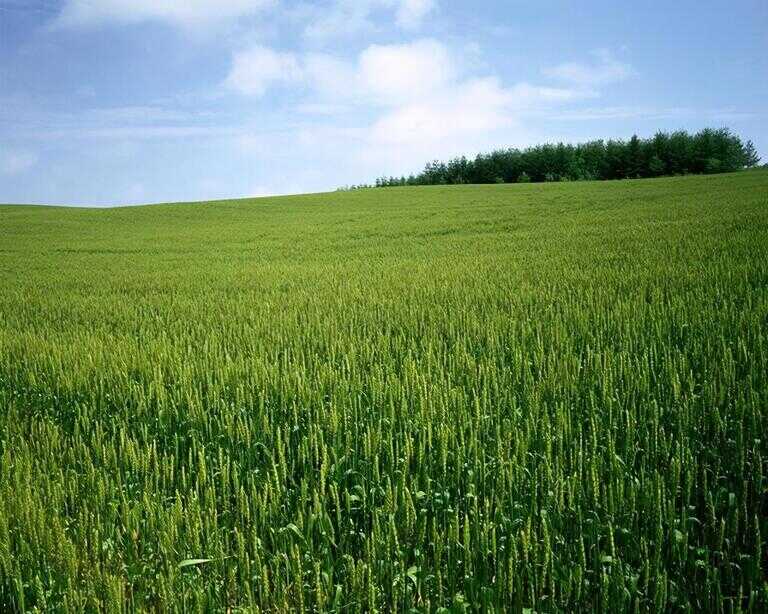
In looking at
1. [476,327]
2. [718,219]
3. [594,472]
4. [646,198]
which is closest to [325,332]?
[476,327]

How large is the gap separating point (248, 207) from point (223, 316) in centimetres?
3784

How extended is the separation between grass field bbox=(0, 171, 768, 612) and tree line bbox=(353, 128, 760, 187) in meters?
75.2

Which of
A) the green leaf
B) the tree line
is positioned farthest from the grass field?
the tree line

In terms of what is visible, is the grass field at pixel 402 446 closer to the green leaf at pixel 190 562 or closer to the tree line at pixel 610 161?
the green leaf at pixel 190 562

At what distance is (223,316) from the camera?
8.79 m

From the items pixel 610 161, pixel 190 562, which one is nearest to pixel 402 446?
pixel 190 562

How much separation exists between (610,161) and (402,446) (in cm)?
8802

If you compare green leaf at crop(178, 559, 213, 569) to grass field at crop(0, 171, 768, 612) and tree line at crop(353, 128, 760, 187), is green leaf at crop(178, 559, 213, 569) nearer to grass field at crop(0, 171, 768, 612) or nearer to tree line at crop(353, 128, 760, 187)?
grass field at crop(0, 171, 768, 612)

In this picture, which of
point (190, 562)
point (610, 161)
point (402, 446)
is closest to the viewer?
point (190, 562)

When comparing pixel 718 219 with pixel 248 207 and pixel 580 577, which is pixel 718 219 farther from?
pixel 248 207

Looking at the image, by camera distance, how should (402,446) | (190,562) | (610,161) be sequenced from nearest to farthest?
(190,562) → (402,446) → (610,161)

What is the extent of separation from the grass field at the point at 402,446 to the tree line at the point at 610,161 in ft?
247

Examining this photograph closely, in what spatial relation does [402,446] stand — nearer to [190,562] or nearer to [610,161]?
[190,562]

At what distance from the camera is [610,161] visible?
83750 millimetres
